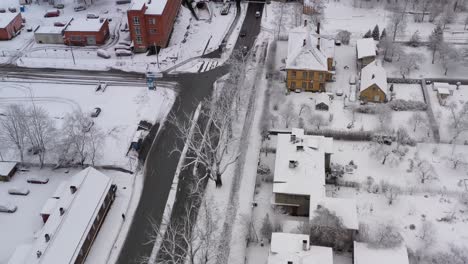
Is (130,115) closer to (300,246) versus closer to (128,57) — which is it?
(128,57)

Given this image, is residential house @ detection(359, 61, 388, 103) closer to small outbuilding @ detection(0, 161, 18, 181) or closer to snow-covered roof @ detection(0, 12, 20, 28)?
small outbuilding @ detection(0, 161, 18, 181)

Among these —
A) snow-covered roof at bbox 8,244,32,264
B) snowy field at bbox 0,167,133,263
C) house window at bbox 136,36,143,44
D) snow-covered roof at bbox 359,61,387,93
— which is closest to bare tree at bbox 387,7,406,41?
snow-covered roof at bbox 359,61,387,93

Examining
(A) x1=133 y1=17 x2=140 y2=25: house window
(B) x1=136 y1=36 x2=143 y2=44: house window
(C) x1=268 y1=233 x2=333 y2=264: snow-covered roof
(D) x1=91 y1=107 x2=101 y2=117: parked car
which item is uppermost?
(A) x1=133 y1=17 x2=140 y2=25: house window

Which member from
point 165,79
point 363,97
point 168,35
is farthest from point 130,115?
point 363,97

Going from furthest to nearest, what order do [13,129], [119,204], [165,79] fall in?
[165,79] < [13,129] < [119,204]

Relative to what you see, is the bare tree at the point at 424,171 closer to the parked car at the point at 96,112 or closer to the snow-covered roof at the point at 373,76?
the snow-covered roof at the point at 373,76
